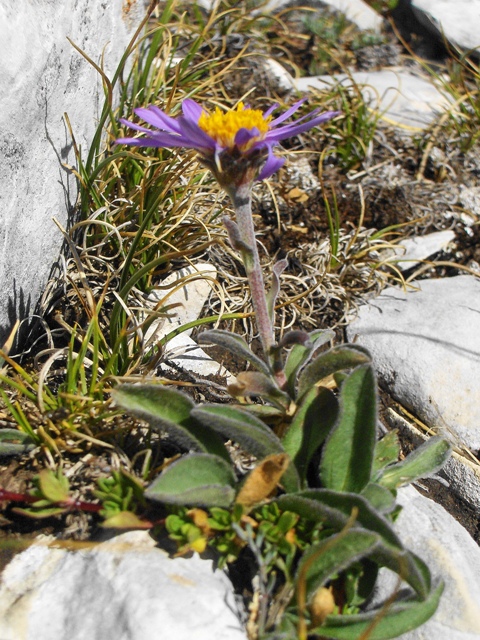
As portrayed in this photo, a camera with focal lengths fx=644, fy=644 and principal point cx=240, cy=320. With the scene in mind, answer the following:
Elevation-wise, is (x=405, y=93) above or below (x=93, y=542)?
above

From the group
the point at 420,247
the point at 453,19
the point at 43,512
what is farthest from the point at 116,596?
the point at 453,19

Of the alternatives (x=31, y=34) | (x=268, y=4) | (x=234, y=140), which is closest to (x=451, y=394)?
(x=234, y=140)

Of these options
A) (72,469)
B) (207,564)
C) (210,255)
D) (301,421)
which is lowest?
(207,564)

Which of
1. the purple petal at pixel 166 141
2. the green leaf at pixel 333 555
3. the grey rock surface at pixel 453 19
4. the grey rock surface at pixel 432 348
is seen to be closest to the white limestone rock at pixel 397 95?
the grey rock surface at pixel 453 19

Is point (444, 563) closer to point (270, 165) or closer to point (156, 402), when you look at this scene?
point (156, 402)

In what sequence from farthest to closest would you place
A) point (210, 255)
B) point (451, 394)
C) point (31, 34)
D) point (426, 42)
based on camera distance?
point (426, 42) < point (210, 255) < point (451, 394) < point (31, 34)

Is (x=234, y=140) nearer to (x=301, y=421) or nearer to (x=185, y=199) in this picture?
(x=301, y=421)
